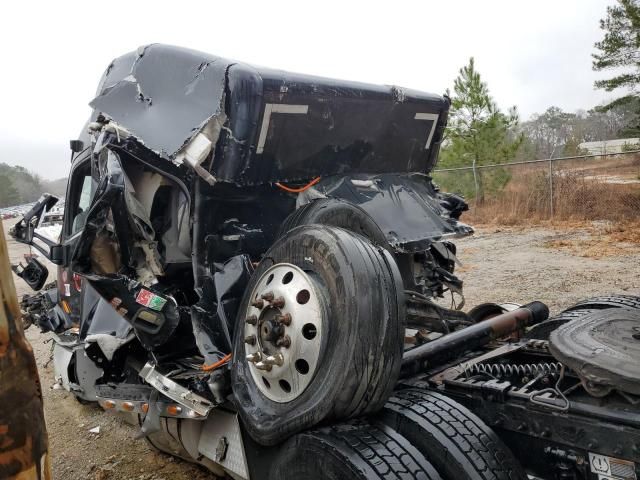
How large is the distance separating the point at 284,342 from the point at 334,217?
0.96 m

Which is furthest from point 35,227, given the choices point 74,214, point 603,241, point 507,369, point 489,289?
point 603,241

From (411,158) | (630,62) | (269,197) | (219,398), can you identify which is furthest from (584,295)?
(630,62)

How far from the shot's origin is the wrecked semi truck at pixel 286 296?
2043 millimetres

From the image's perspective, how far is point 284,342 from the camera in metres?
2.26

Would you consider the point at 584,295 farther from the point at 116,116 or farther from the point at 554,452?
the point at 116,116

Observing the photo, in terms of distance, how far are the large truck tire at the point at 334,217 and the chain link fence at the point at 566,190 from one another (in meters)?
13.2

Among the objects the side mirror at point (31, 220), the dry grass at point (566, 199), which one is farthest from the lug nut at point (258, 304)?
the dry grass at point (566, 199)

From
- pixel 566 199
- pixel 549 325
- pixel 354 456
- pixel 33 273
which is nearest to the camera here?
pixel 354 456

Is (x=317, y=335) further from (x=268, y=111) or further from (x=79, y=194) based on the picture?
(x=79, y=194)

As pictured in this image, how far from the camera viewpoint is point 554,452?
206 centimetres

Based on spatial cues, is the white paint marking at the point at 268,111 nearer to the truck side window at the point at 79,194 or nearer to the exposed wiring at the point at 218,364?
the exposed wiring at the point at 218,364

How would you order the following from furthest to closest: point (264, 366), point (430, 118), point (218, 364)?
point (430, 118) < point (218, 364) < point (264, 366)

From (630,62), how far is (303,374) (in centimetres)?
2092

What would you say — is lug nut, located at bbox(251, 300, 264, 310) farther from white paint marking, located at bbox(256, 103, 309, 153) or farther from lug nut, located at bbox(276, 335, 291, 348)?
white paint marking, located at bbox(256, 103, 309, 153)
